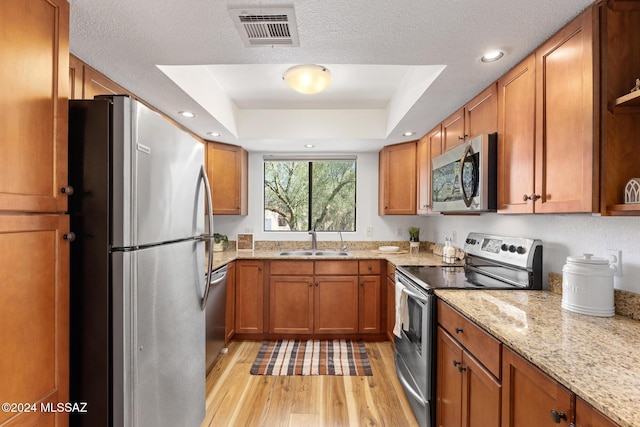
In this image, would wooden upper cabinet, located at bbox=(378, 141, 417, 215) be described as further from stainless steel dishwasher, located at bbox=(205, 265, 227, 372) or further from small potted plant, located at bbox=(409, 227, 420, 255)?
stainless steel dishwasher, located at bbox=(205, 265, 227, 372)

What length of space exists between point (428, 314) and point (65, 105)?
6.45 feet

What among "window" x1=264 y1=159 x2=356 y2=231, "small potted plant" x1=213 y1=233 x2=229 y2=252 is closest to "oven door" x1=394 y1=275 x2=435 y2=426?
"window" x1=264 y1=159 x2=356 y2=231

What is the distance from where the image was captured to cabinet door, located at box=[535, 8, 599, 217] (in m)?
1.15

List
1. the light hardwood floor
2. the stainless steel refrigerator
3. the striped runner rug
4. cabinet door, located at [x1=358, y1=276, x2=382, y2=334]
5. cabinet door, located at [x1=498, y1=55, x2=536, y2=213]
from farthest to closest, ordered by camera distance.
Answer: cabinet door, located at [x1=358, y1=276, x2=382, y2=334] < the striped runner rug < the light hardwood floor < cabinet door, located at [x1=498, y1=55, x2=536, y2=213] < the stainless steel refrigerator

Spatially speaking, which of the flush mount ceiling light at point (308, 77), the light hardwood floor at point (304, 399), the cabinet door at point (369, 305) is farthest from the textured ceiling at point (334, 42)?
the light hardwood floor at point (304, 399)

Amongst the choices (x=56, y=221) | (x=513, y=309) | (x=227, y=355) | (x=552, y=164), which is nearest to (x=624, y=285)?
(x=513, y=309)

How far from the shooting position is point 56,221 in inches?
39.2

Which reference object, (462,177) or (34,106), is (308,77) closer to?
(462,177)

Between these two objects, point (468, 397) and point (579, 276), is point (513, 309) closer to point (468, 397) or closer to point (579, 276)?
point (579, 276)

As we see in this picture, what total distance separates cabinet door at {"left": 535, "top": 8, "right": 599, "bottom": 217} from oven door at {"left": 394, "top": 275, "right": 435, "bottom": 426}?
0.85 meters

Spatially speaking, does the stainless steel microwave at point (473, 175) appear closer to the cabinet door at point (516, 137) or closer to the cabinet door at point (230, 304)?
the cabinet door at point (516, 137)

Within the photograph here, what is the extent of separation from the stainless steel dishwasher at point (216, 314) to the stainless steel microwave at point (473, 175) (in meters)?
1.94

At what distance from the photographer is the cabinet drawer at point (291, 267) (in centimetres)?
316

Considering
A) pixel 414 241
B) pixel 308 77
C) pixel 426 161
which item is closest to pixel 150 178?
pixel 308 77
